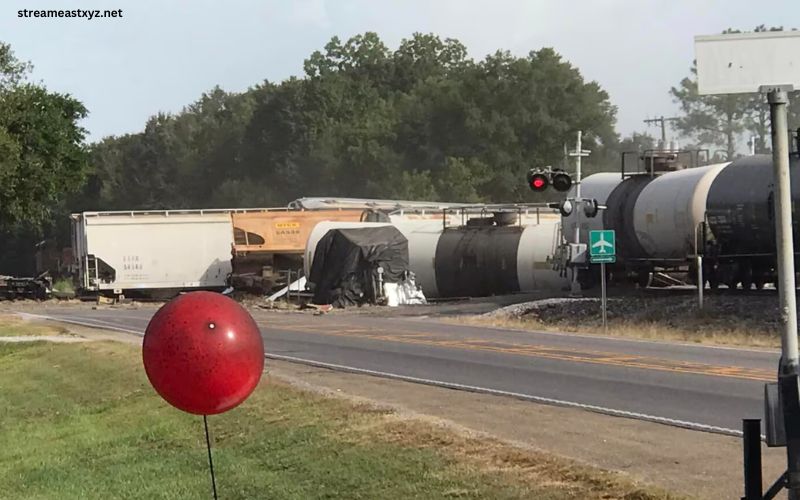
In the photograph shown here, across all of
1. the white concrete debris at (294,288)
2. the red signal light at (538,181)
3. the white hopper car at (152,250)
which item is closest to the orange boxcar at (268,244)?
the white hopper car at (152,250)

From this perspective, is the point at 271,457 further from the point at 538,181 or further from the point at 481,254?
the point at 481,254

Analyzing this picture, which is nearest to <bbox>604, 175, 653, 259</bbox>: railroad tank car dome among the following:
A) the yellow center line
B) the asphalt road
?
the asphalt road

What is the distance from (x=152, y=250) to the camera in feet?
160

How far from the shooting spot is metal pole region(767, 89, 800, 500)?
14.2 ft

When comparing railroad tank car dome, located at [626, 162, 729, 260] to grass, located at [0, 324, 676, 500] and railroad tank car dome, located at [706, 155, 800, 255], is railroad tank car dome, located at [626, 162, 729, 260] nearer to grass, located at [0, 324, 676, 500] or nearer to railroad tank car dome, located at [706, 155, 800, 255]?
railroad tank car dome, located at [706, 155, 800, 255]

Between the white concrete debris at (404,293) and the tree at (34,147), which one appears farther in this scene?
the white concrete debris at (404,293)

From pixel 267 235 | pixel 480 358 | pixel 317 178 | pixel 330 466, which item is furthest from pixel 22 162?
pixel 317 178

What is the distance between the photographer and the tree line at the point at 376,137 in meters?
88.4

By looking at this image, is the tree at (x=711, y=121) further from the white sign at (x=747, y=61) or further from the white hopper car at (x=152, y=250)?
the white sign at (x=747, y=61)

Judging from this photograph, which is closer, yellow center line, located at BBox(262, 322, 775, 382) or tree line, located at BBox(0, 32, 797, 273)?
yellow center line, located at BBox(262, 322, 775, 382)

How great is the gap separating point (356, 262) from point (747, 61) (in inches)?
1442

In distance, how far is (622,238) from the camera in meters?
34.0

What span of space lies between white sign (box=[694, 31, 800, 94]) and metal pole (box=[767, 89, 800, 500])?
8 centimetres

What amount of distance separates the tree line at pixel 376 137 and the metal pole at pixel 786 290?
220 feet
